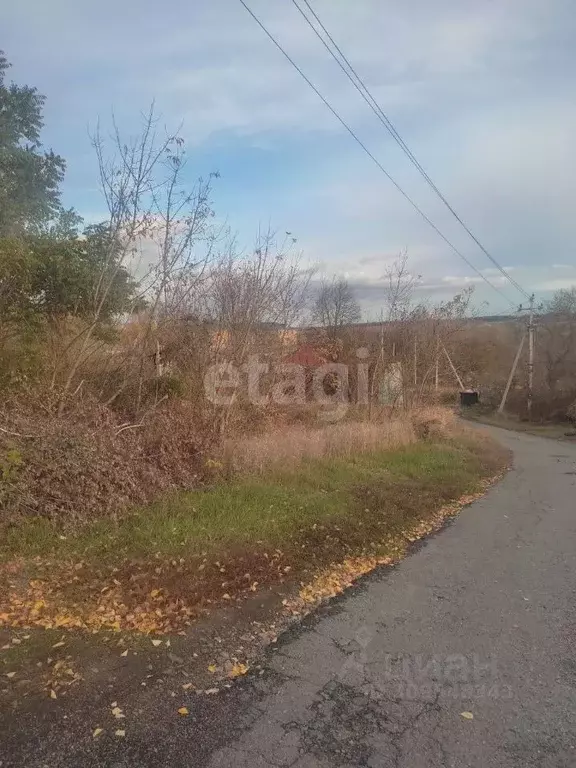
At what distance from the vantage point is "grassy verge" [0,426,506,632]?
4613mm

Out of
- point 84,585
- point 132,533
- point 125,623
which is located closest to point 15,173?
point 132,533

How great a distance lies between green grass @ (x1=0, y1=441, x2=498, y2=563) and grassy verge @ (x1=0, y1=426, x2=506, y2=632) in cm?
2

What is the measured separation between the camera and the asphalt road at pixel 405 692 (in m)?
2.94

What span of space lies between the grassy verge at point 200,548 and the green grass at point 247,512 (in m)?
0.02

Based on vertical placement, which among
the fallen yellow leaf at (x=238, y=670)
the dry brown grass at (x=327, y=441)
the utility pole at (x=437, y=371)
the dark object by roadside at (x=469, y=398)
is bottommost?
the dark object by roadside at (x=469, y=398)

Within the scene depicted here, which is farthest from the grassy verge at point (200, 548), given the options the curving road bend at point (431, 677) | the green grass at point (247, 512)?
the curving road bend at point (431, 677)

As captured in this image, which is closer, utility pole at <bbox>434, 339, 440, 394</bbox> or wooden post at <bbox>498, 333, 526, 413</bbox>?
utility pole at <bbox>434, 339, 440, 394</bbox>

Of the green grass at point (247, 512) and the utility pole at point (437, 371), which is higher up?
the utility pole at point (437, 371)

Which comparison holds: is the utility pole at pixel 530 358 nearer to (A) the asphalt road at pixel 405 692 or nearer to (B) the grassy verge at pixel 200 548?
(B) the grassy verge at pixel 200 548

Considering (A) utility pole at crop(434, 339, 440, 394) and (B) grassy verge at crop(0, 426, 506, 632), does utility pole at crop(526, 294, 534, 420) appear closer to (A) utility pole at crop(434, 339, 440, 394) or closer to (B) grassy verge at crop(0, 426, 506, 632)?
(A) utility pole at crop(434, 339, 440, 394)

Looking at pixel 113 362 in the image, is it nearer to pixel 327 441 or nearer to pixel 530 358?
pixel 327 441

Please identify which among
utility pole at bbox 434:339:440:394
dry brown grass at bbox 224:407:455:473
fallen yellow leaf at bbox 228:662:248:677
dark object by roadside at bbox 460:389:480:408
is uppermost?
utility pole at bbox 434:339:440:394

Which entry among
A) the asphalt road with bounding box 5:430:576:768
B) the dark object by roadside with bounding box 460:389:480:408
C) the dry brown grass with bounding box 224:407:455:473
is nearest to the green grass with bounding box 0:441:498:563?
the dry brown grass with bounding box 224:407:455:473

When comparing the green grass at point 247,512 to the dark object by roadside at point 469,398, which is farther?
the dark object by roadside at point 469,398
